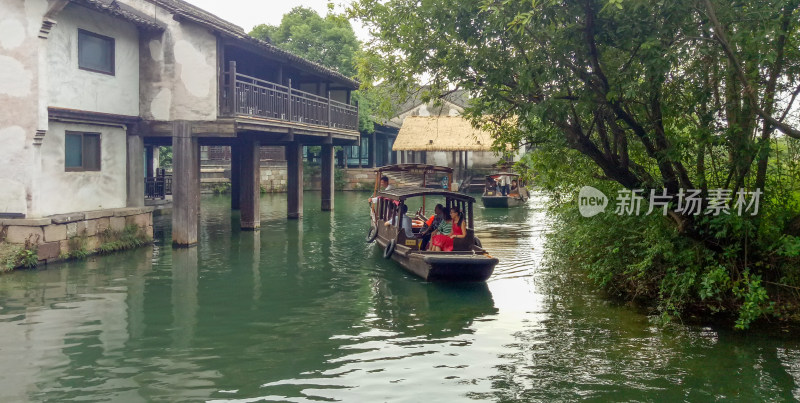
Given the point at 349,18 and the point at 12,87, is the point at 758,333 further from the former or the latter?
the point at 12,87

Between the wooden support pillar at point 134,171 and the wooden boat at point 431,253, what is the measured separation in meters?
5.55

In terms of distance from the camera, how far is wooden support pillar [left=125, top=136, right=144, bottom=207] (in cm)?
1601

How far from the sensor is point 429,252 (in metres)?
12.5

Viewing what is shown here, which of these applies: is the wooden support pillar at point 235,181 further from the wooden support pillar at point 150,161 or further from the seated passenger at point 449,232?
the seated passenger at point 449,232

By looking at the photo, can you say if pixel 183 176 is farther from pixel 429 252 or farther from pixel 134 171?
pixel 429 252

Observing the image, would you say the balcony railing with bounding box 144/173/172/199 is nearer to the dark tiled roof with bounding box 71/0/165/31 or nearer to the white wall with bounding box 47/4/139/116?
the white wall with bounding box 47/4/139/116

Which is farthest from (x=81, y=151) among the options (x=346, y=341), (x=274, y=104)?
(x=346, y=341)

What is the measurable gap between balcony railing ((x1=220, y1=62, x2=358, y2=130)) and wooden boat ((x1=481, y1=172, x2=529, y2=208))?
8.52m

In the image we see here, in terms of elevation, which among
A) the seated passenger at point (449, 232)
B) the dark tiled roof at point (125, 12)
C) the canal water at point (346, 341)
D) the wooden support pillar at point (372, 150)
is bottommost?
the canal water at point (346, 341)

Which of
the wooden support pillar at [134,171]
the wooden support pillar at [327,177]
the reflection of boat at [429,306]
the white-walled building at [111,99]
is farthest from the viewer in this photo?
the wooden support pillar at [327,177]

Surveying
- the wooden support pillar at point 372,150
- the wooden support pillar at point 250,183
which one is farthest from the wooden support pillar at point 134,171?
the wooden support pillar at point 372,150

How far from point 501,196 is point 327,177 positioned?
25.9 ft

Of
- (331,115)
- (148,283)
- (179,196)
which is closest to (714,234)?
(148,283)

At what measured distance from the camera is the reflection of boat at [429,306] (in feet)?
30.7
